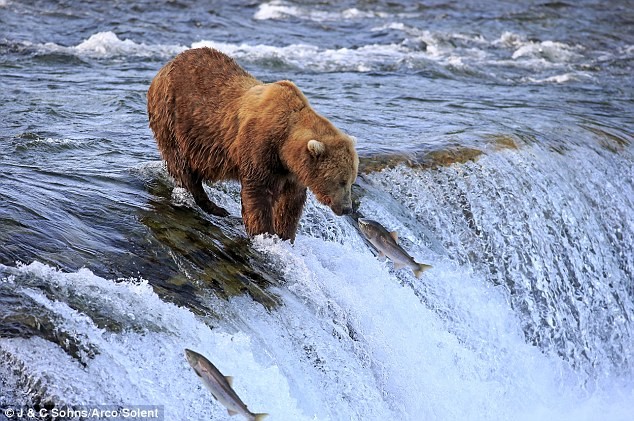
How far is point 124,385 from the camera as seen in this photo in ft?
14.2

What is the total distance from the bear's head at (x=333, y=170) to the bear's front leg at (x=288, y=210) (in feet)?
1.13

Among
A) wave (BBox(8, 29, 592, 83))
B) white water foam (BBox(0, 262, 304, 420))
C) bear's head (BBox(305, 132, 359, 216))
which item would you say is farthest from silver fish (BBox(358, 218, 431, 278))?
wave (BBox(8, 29, 592, 83))

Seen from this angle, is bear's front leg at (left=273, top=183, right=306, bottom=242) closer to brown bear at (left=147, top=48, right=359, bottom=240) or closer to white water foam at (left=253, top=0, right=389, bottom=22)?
brown bear at (left=147, top=48, right=359, bottom=240)

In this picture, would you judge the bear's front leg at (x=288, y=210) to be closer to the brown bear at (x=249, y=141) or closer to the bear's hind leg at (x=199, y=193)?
the brown bear at (x=249, y=141)

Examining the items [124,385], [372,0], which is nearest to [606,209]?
[124,385]

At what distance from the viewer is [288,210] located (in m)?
6.15

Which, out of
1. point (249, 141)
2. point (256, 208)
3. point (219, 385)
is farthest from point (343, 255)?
point (219, 385)

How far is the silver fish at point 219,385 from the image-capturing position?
4121 mm

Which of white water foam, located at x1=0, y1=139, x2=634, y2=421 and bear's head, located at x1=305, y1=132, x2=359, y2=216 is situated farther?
bear's head, located at x1=305, y1=132, x2=359, y2=216

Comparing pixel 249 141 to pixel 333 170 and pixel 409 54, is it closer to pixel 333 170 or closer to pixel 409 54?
pixel 333 170

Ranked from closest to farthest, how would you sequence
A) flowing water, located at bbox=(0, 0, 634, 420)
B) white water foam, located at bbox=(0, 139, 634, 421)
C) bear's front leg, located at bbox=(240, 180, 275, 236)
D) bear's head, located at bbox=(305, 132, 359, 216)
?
white water foam, located at bbox=(0, 139, 634, 421)
flowing water, located at bbox=(0, 0, 634, 420)
bear's head, located at bbox=(305, 132, 359, 216)
bear's front leg, located at bbox=(240, 180, 275, 236)

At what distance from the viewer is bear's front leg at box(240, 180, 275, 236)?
5.88m

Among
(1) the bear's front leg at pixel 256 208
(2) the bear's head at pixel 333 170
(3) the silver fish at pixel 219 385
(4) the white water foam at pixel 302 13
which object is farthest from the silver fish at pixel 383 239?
(4) the white water foam at pixel 302 13

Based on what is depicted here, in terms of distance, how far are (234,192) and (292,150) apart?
142 centimetres
